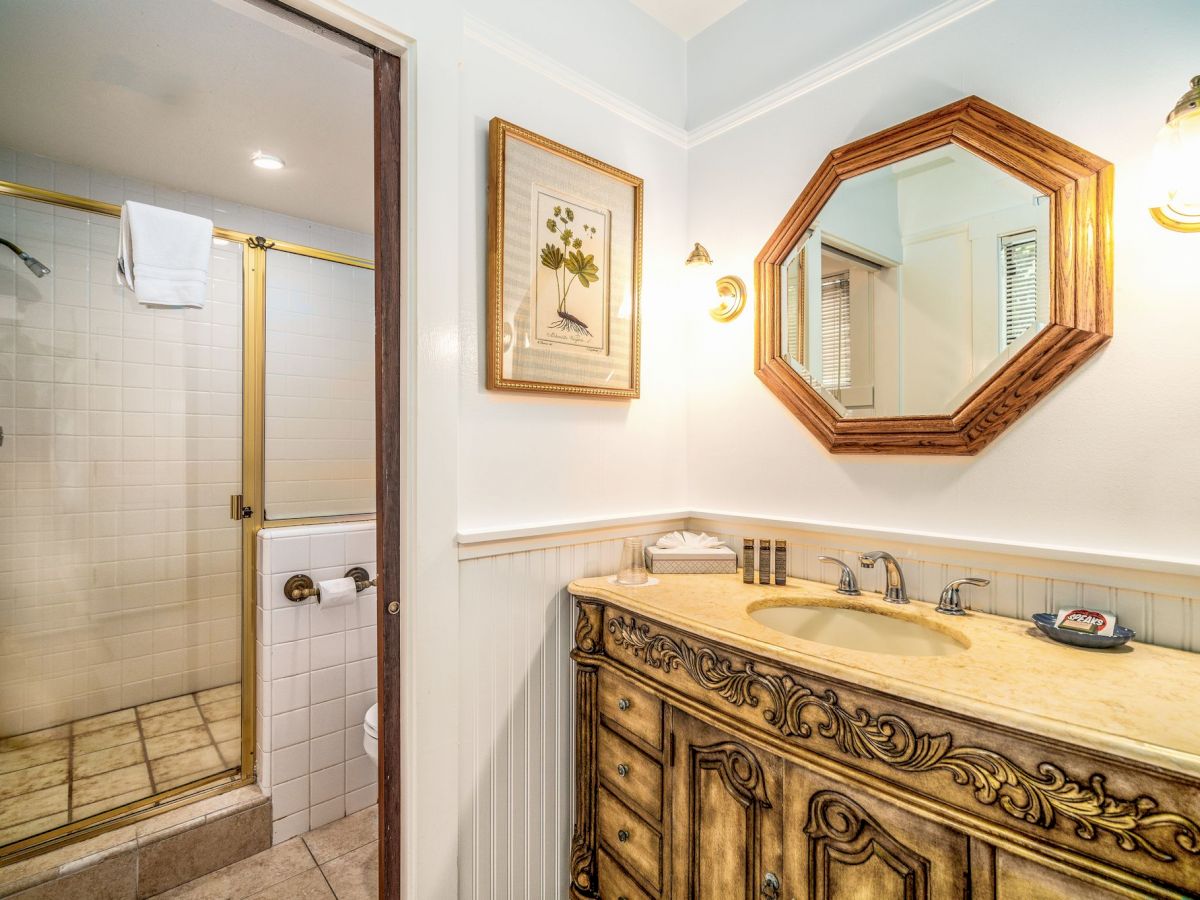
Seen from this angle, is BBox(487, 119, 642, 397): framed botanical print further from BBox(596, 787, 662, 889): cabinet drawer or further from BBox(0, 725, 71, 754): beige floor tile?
BBox(0, 725, 71, 754): beige floor tile

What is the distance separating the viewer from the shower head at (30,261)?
1.79m

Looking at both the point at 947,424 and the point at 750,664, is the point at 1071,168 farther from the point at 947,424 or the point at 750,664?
the point at 750,664

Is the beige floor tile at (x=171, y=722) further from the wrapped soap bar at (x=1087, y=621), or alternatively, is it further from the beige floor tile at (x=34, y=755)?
the wrapped soap bar at (x=1087, y=621)

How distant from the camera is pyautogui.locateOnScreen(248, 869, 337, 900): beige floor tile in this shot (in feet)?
5.54

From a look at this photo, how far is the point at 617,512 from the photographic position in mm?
1695

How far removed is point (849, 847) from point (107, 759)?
2.44 meters

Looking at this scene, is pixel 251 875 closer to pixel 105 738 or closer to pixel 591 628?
pixel 105 738

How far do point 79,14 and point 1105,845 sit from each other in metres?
2.62

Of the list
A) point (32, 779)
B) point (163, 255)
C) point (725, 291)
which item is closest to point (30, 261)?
point (163, 255)

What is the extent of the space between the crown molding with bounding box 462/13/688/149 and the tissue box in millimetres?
1375

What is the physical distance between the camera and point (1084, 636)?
1011 millimetres

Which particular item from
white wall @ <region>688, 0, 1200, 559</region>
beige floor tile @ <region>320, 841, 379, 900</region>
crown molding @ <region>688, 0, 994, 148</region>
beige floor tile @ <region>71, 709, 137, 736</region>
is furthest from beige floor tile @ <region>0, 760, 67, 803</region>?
crown molding @ <region>688, 0, 994, 148</region>

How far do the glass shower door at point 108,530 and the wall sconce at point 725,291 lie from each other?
181cm

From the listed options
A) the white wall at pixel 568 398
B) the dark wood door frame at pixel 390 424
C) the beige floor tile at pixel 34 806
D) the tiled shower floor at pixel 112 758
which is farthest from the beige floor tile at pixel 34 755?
the white wall at pixel 568 398
